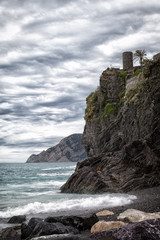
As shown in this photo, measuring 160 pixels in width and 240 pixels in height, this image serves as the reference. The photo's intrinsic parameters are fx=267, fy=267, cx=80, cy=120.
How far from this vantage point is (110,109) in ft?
154

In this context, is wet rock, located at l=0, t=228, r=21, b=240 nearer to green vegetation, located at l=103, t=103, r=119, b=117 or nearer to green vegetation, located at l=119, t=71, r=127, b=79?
green vegetation, located at l=103, t=103, r=119, b=117

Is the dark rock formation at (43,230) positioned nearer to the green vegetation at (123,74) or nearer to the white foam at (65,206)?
the white foam at (65,206)

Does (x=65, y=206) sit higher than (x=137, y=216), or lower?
lower

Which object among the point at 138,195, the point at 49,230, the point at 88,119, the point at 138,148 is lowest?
the point at 138,195

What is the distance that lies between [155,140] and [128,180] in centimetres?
432

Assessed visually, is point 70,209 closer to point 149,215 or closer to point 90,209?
point 90,209

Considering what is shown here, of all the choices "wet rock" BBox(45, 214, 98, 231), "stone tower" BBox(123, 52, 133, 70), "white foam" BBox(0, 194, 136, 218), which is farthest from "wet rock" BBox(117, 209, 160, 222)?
"stone tower" BBox(123, 52, 133, 70)

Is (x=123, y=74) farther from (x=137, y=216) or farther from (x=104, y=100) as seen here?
(x=137, y=216)

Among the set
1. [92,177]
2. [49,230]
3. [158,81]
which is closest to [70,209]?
[49,230]

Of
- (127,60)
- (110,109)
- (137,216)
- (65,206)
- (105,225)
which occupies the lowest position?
(65,206)

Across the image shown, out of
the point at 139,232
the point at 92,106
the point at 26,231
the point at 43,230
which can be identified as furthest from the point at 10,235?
the point at 92,106

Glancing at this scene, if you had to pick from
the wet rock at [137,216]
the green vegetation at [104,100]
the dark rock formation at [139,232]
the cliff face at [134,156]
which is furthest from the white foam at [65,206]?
the green vegetation at [104,100]

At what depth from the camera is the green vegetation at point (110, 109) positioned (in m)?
46.2

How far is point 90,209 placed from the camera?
13.7 m
